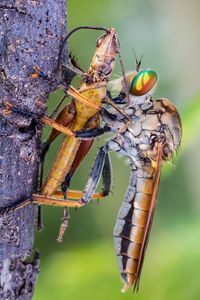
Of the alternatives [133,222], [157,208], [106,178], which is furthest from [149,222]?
[157,208]

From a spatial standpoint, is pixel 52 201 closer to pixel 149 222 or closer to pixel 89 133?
pixel 89 133

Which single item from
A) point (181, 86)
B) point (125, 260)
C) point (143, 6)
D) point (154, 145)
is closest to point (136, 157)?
point (154, 145)

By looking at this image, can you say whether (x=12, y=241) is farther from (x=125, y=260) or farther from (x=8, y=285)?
A: (x=125, y=260)

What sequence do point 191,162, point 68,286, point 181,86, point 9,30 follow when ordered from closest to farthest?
point 9,30
point 68,286
point 191,162
point 181,86

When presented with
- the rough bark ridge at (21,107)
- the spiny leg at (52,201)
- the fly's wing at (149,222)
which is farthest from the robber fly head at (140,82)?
the rough bark ridge at (21,107)

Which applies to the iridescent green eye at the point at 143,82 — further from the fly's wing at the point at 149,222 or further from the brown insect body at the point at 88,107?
the fly's wing at the point at 149,222

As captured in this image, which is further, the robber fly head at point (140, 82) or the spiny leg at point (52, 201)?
the robber fly head at point (140, 82)

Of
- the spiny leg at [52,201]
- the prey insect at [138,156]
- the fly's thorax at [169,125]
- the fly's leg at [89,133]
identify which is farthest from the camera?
the fly's thorax at [169,125]
